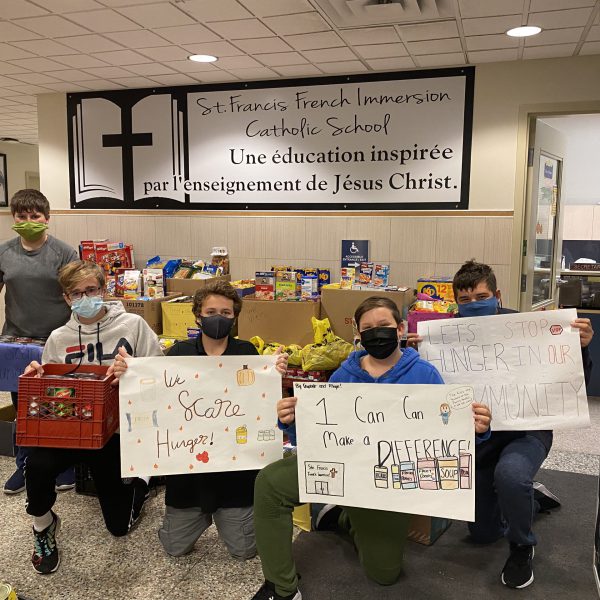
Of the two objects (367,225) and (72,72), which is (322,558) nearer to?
(367,225)

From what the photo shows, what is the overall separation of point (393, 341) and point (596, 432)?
264 centimetres

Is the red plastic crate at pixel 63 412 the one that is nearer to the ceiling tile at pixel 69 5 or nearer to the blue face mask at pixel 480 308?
the blue face mask at pixel 480 308

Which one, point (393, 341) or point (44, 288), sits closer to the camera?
point (393, 341)

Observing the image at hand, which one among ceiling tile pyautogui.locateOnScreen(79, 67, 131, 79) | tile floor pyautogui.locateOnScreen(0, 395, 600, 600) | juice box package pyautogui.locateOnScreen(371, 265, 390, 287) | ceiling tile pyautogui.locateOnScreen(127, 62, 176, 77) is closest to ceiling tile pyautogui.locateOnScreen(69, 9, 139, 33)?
ceiling tile pyautogui.locateOnScreen(127, 62, 176, 77)

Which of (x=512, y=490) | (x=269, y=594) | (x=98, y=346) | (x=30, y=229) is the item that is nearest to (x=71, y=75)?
(x=30, y=229)

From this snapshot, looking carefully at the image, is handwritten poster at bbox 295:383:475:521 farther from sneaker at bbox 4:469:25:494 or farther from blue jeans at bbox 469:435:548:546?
sneaker at bbox 4:469:25:494

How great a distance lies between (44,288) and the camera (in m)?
3.08

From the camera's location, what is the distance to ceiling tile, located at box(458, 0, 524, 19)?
3080 millimetres

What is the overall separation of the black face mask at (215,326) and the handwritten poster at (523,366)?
929 mm

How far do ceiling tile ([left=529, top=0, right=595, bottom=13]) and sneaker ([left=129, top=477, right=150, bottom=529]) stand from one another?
320cm

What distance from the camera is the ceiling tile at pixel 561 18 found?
10.5 ft

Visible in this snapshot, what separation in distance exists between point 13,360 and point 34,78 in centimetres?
305

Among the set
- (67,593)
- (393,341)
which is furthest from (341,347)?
(67,593)

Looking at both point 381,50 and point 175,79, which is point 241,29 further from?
point 175,79
